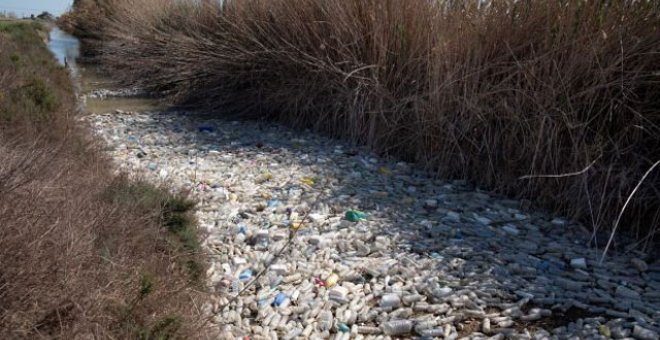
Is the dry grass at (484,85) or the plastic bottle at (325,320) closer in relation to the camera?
the plastic bottle at (325,320)

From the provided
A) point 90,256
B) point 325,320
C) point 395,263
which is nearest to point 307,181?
point 395,263

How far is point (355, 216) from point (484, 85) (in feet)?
6.22

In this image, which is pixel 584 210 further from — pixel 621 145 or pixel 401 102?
pixel 401 102

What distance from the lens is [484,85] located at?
488cm

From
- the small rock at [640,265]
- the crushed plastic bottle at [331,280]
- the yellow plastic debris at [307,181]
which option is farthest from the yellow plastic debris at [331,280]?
the small rock at [640,265]

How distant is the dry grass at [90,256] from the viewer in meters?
1.77

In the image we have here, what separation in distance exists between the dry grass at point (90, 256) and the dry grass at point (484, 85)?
7.64ft

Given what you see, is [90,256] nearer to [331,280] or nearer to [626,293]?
[331,280]

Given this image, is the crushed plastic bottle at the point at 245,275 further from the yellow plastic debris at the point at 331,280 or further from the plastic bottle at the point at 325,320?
the plastic bottle at the point at 325,320

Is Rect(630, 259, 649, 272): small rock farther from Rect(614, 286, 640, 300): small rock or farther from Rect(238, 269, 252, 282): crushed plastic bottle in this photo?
Rect(238, 269, 252, 282): crushed plastic bottle

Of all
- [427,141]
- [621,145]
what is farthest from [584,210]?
[427,141]

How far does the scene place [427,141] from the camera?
5.30 m

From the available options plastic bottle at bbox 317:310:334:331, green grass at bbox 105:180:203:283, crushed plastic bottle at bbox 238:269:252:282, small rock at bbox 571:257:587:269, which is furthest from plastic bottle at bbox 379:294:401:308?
small rock at bbox 571:257:587:269

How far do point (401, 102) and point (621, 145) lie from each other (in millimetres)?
2139
